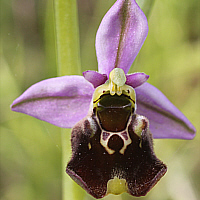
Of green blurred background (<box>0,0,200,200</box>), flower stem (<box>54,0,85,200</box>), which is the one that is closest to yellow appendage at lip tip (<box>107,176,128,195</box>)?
flower stem (<box>54,0,85,200</box>)

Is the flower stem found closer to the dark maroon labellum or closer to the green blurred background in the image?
the dark maroon labellum

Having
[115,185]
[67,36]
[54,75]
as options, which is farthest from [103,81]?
[54,75]

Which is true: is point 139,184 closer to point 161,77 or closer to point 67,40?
point 67,40

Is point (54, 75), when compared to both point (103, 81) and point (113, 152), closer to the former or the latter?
point (103, 81)

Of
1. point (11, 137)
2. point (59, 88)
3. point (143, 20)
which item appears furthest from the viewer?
point (11, 137)

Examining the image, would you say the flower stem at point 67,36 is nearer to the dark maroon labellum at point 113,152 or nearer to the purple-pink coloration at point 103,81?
the purple-pink coloration at point 103,81

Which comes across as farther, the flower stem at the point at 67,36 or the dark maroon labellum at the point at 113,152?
the flower stem at the point at 67,36

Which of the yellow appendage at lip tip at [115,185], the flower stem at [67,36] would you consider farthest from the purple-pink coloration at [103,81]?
the yellow appendage at lip tip at [115,185]

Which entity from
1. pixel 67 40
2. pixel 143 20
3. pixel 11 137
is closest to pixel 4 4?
pixel 11 137

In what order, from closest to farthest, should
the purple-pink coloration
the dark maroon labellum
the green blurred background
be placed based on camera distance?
the dark maroon labellum < the purple-pink coloration < the green blurred background
